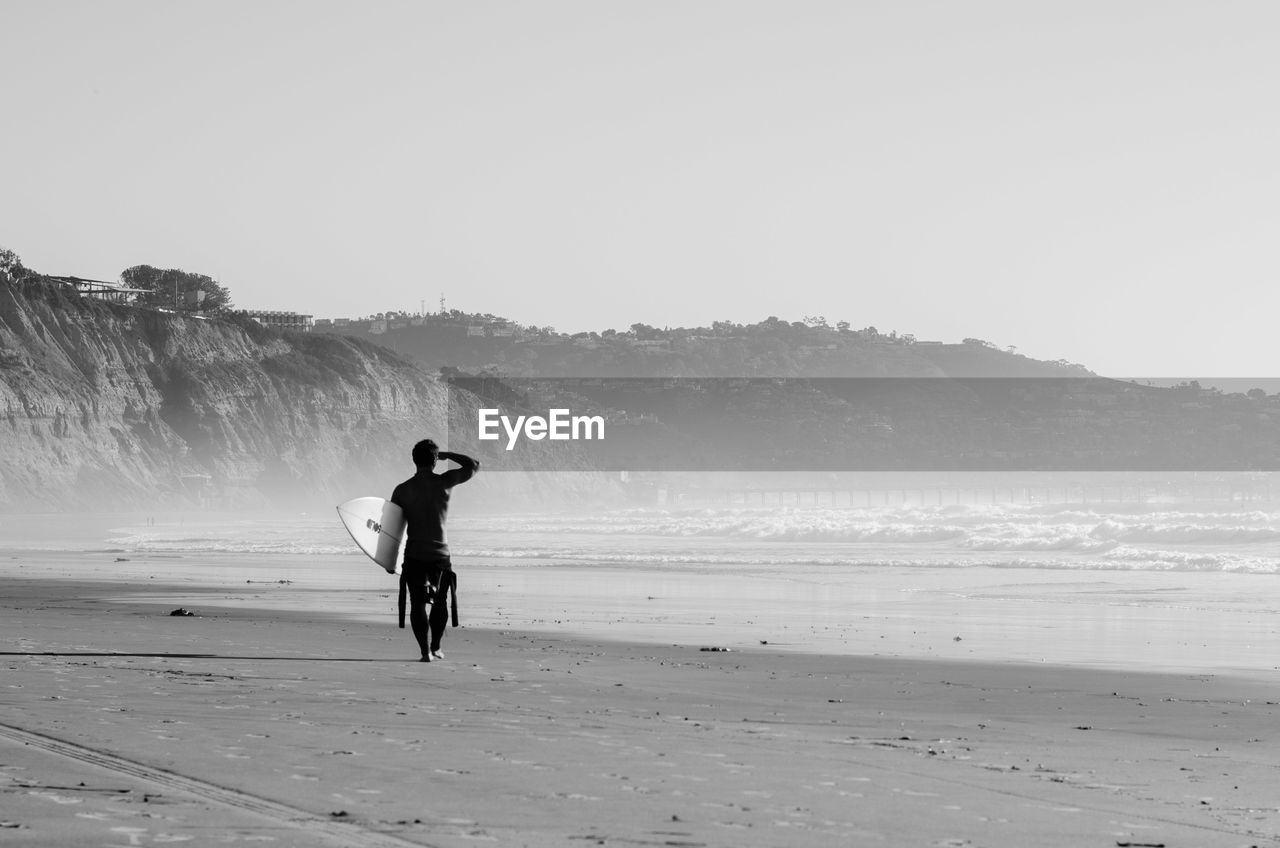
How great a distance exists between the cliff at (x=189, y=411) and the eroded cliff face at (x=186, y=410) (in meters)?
0.13

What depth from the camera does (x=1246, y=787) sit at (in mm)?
6605

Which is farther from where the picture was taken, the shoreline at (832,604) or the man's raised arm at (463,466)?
the shoreline at (832,604)

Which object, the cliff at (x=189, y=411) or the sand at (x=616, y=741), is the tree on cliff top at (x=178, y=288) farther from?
the sand at (x=616, y=741)

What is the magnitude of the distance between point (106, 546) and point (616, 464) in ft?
437

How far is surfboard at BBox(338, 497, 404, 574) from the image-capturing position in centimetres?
1241

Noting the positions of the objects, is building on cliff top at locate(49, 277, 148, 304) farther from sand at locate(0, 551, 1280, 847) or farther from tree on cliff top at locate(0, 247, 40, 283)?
sand at locate(0, 551, 1280, 847)

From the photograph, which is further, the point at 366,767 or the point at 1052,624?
the point at 1052,624

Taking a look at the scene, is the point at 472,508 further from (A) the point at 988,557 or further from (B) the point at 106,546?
(A) the point at 988,557

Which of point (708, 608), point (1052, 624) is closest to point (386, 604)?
point (708, 608)

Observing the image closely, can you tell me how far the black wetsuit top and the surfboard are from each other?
1.51 ft

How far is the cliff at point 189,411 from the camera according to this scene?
336 feet

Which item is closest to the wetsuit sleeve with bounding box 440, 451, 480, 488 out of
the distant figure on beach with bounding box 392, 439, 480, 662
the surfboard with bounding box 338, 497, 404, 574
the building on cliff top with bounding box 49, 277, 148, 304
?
the distant figure on beach with bounding box 392, 439, 480, 662

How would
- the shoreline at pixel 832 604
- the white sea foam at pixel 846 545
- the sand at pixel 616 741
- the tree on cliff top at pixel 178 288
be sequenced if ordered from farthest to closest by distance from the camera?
the tree on cliff top at pixel 178 288
the white sea foam at pixel 846 545
the shoreline at pixel 832 604
the sand at pixel 616 741

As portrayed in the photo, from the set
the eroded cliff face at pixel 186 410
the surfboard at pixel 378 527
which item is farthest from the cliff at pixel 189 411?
the surfboard at pixel 378 527
